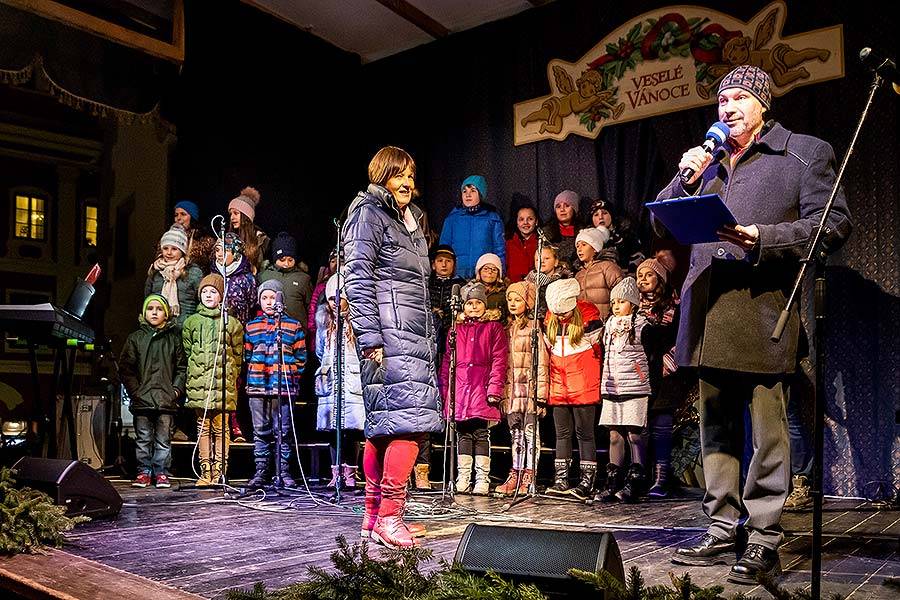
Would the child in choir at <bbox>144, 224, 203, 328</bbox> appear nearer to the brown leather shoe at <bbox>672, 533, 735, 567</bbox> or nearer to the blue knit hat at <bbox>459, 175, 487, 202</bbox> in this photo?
the blue knit hat at <bbox>459, 175, 487, 202</bbox>

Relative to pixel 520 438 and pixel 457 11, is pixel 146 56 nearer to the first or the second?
pixel 457 11

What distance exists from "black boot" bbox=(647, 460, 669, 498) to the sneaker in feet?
2.66

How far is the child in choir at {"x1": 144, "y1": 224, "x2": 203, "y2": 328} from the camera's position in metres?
6.91

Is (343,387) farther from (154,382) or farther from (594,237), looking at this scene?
(594,237)

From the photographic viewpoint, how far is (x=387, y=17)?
804 cm

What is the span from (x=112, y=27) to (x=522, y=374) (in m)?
4.54

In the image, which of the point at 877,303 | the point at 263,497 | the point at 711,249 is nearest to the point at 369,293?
the point at 711,249

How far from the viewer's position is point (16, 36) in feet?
20.8

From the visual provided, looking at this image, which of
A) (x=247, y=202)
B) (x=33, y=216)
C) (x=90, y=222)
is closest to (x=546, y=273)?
(x=247, y=202)

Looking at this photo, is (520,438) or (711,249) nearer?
(711,249)

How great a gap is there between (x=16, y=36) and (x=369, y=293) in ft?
15.4

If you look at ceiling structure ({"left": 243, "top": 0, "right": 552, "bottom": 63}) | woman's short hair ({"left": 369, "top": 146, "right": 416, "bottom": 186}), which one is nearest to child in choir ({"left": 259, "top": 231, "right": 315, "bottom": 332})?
ceiling structure ({"left": 243, "top": 0, "right": 552, "bottom": 63})

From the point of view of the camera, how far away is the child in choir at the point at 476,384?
5.82m

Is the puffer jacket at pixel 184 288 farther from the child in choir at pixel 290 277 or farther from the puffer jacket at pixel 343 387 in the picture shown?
the puffer jacket at pixel 343 387
